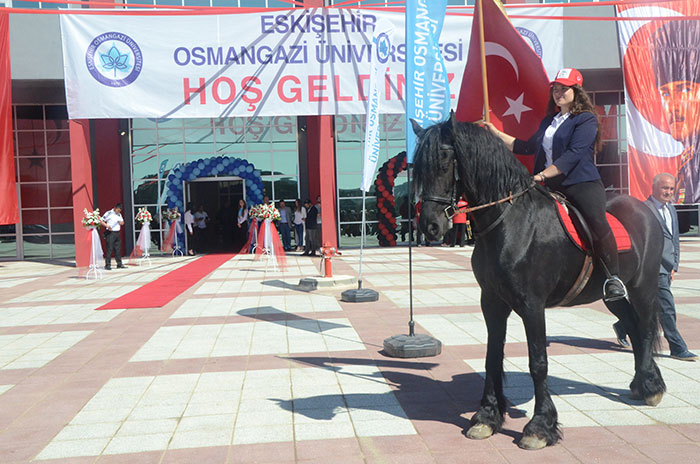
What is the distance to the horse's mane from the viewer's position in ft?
12.2

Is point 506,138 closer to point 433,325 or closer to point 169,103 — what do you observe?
point 433,325

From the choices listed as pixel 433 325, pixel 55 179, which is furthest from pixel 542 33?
pixel 55 179

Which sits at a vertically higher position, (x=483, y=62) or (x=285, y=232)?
(x=483, y=62)

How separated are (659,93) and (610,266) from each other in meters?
16.2

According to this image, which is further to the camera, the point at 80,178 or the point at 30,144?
the point at 30,144

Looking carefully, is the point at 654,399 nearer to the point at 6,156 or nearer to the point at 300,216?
the point at 6,156

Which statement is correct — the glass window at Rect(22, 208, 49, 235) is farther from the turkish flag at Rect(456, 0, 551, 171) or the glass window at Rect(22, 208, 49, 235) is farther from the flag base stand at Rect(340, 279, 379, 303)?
the turkish flag at Rect(456, 0, 551, 171)

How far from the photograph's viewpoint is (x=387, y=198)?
909 inches

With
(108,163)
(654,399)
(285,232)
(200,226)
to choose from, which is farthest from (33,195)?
(654,399)

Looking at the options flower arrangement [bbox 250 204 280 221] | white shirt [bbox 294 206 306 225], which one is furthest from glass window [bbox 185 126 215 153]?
flower arrangement [bbox 250 204 280 221]

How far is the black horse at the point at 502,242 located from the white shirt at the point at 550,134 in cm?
40

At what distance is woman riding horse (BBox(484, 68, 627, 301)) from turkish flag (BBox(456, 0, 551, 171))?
544mm

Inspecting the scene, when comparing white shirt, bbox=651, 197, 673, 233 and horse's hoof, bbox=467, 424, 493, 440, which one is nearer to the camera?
horse's hoof, bbox=467, 424, 493, 440

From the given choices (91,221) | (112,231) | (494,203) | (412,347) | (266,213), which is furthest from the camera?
(112,231)
